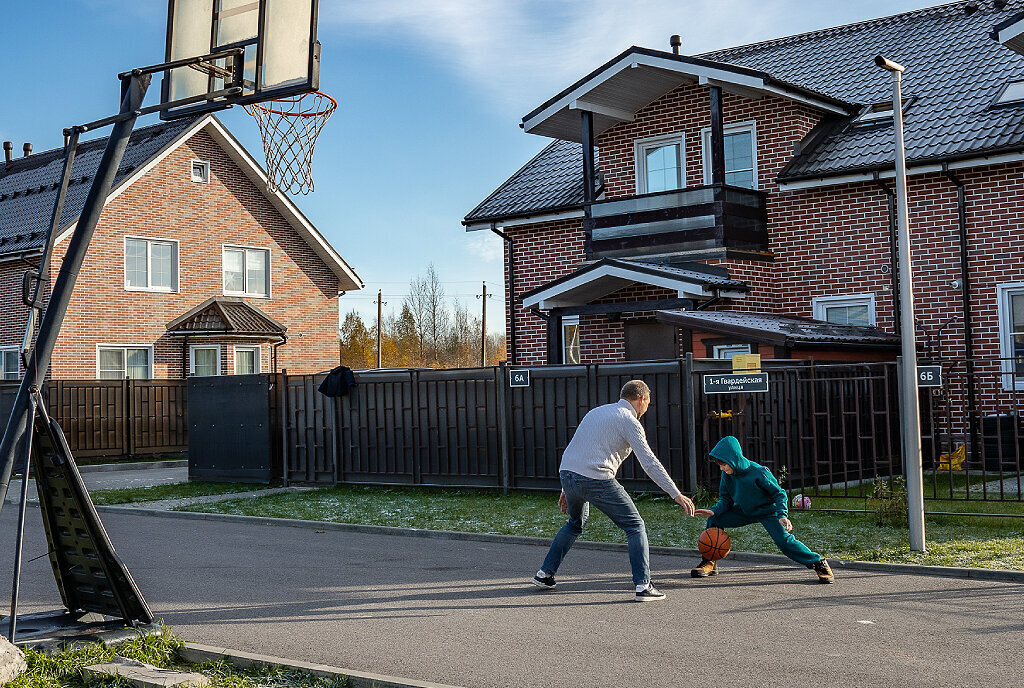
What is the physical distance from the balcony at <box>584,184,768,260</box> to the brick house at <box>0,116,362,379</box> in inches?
548

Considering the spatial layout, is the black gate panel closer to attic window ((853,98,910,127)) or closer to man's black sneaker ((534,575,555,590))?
man's black sneaker ((534,575,555,590))

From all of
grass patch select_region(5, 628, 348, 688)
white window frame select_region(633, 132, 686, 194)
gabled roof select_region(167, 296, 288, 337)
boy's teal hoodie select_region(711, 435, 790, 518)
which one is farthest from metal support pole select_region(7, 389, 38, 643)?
gabled roof select_region(167, 296, 288, 337)

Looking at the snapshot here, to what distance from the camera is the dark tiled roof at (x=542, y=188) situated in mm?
22875

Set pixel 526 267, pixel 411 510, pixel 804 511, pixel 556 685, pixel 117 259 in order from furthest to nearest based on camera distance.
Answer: pixel 117 259, pixel 526 267, pixel 411 510, pixel 804 511, pixel 556 685

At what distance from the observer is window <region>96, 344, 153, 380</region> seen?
29.6 m

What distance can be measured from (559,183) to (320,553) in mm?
13998

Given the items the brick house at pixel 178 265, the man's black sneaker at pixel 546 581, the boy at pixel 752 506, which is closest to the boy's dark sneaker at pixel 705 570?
the boy at pixel 752 506

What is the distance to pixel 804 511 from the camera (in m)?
12.9

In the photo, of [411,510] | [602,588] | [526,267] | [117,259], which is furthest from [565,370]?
[117,259]

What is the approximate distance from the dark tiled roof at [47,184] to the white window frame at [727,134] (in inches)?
648

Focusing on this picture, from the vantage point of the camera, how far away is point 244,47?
7285 mm

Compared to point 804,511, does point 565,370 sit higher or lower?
higher

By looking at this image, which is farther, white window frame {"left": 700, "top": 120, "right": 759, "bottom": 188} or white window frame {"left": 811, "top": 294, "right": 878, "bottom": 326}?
white window frame {"left": 700, "top": 120, "right": 759, "bottom": 188}

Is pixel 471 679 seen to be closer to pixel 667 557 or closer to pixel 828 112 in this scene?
pixel 667 557
